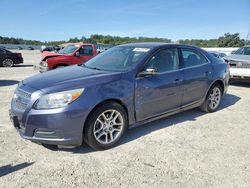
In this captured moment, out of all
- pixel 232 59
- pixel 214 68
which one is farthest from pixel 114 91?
pixel 232 59

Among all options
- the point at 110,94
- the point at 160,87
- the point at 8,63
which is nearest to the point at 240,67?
the point at 160,87

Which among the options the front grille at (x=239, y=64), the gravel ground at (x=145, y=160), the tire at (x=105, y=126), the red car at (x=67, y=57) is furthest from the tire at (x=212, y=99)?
the red car at (x=67, y=57)

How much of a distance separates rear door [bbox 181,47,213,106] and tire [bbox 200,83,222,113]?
0.28 meters

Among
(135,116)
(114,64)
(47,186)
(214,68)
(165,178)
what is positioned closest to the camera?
(47,186)

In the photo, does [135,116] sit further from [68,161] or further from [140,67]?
[68,161]

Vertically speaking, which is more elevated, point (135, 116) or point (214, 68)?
point (214, 68)

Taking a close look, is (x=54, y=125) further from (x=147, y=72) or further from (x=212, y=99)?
(x=212, y=99)

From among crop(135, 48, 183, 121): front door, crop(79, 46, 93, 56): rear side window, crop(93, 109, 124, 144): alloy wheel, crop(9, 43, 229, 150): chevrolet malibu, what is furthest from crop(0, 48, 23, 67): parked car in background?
crop(93, 109, 124, 144): alloy wheel

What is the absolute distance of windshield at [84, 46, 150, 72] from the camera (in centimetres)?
450

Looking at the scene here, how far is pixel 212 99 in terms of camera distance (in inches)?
237

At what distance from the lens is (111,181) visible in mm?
3137

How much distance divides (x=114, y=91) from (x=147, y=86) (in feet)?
2.21

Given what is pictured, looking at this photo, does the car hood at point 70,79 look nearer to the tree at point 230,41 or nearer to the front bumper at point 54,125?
the front bumper at point 54,125

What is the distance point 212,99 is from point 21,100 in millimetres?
4179
